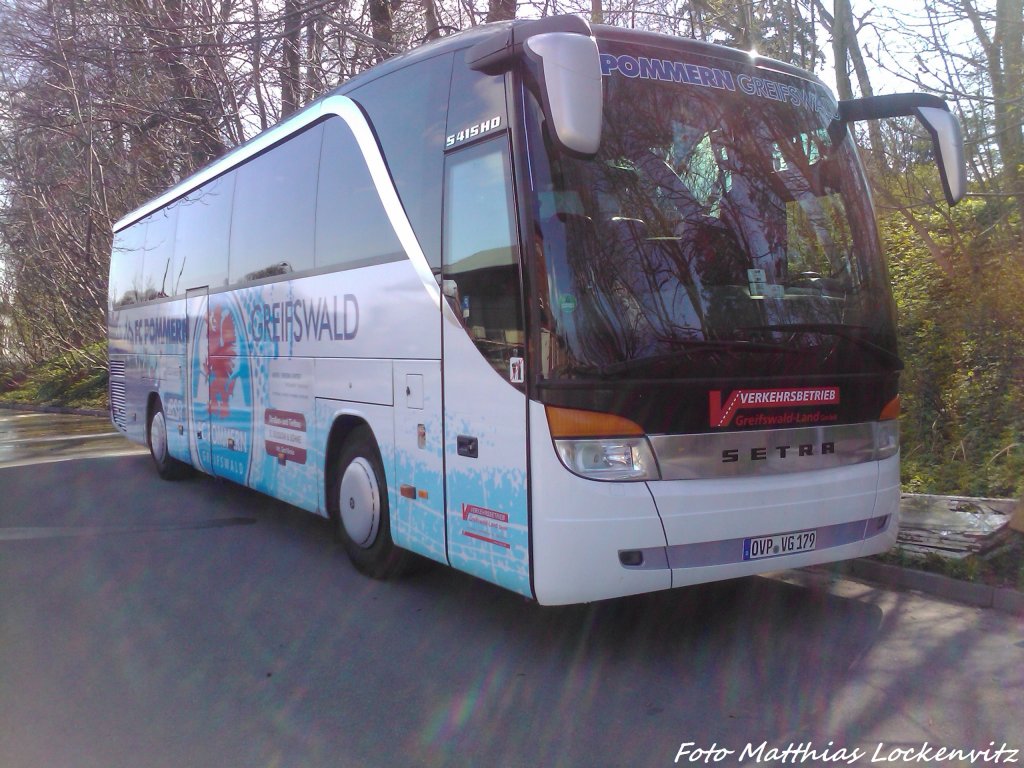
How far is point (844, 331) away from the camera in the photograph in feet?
17.7

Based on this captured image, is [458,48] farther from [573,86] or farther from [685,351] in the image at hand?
[685,351]

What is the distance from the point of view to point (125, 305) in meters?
13.6

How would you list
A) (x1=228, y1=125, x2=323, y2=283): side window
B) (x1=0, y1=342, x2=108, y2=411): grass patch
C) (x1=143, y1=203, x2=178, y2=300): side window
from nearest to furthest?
(x1=228, y1=125, x2=323, y2=283): side window
(x1=143, y1=203, x2=178, y2=300): side window
(x1=0, y1=342, x2=108, y2=411): grass patch

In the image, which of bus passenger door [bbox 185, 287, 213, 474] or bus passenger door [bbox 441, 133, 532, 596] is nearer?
bus passenger door [bbox 441, 133, 532, 596]

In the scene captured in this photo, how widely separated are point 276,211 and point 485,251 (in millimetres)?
3636

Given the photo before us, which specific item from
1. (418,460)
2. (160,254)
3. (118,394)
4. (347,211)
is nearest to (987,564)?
(418,460)

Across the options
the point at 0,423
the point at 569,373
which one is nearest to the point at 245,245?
the point at 569,373

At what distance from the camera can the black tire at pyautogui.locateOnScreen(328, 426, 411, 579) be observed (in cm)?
663

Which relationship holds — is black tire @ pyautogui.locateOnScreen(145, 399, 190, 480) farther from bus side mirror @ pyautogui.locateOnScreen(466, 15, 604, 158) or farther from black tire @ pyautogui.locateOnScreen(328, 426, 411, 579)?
bus side mirror @ pyautogui.locateOnScreen(466, 15, 604, 158)

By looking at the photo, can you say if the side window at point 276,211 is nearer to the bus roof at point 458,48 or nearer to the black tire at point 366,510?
the bus roof at point 458,48

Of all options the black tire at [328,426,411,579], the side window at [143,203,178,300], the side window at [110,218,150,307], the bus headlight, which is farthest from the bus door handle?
the side window at [110,218,150,307]

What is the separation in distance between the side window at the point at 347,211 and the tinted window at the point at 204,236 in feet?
8.14

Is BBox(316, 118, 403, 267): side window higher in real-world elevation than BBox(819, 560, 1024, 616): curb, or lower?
higher

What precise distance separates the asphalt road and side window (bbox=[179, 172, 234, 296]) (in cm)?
333
